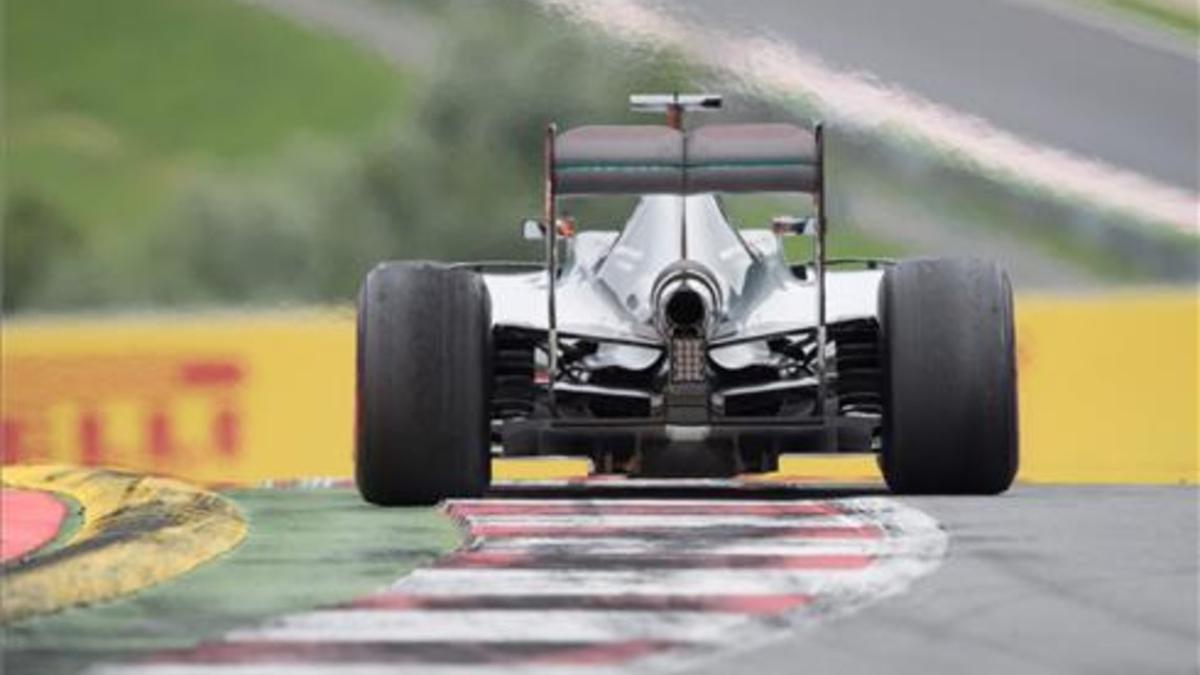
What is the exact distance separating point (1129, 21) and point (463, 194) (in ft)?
24.4

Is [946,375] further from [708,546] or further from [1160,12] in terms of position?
[1160,12]

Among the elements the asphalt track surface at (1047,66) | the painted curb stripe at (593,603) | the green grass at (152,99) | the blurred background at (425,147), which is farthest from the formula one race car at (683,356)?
the green grass at (152,99)

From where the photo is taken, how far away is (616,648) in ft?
28.1

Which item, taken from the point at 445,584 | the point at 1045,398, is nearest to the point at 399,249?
the point at 1045,398

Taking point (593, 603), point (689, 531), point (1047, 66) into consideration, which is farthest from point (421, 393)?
point (1047, 66)

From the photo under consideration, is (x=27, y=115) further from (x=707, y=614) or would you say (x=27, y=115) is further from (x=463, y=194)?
(x=707, y=614)

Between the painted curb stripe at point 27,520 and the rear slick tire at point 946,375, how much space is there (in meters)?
4.09

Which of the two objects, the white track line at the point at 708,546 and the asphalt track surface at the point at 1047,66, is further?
the asphalt track surface at the point at 1047,66

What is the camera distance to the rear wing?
15453 millimetres

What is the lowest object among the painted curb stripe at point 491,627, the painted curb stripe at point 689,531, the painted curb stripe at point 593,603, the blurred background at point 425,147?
the painted curb stripe at point 491,627

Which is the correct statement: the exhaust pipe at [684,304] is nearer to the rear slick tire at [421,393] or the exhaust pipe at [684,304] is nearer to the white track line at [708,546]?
the rear slick tire at [421,393]

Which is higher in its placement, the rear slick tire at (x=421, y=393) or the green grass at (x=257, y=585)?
the rear slick tire at (x=421, y=393)

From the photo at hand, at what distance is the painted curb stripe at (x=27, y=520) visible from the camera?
13.3 metres

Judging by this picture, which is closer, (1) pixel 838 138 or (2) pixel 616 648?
(2) pixel 616 648
